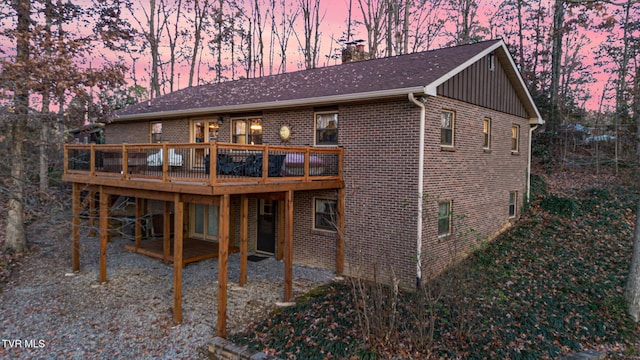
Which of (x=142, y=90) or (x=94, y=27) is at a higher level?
(x=142, y=90)

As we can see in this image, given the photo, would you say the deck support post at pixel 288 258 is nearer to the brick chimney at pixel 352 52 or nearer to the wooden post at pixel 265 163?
the wooden post at pixel 265 163

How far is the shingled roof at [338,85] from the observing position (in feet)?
29.9

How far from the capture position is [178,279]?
7520mm

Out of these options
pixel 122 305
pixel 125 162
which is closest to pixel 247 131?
pixel 125 162

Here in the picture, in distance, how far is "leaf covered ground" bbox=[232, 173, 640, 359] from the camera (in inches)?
249

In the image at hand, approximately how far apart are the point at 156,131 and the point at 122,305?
8.08m

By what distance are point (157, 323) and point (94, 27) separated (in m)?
9.06

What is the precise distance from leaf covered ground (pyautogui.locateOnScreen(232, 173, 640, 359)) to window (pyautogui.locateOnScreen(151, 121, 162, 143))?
31.1 ft

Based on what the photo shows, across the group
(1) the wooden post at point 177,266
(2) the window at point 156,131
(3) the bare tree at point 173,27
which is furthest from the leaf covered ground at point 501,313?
(3) the bare tree at point 173,27

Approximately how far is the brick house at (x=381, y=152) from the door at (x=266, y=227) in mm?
34

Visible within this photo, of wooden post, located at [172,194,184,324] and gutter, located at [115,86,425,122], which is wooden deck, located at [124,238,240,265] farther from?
gutter, located at [115,86,425,122]

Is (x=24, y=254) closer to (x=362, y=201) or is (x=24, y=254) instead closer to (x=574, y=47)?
(x=362, y=201)

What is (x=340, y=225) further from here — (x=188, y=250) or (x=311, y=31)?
(x=311, y=31)

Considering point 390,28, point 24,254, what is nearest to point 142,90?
point 390,28
